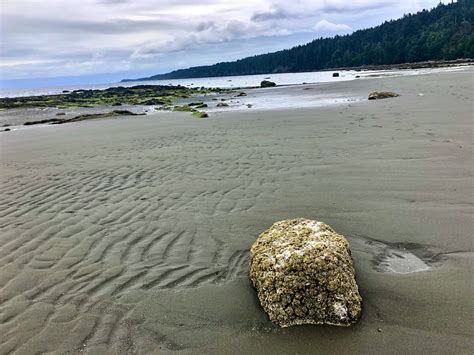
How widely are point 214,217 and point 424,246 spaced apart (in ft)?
12.4

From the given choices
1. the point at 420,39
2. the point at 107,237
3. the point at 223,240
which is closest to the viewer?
the point at 223,240

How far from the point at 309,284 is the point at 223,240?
2.44 meters

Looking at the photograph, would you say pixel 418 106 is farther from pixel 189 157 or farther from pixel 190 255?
pixel 190 255

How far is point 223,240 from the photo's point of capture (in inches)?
250

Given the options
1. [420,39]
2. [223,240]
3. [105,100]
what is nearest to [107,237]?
[223,240]

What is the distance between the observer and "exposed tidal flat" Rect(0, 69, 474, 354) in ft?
13.5

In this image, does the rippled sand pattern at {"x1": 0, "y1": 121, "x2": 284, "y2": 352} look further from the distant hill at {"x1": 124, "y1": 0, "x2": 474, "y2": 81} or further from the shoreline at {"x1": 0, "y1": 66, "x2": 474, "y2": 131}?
the distant hill at {"x1": 124, "y1": 0, "x2": 474, "y2": 81}

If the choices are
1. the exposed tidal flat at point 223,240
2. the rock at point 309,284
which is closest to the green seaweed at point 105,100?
the exposed tidal flat at point 223,240

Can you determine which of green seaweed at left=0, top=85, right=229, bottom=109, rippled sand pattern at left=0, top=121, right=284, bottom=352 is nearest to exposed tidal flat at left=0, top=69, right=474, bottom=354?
rippled sand pattern at left=0, top=121, right=284, bottom=352

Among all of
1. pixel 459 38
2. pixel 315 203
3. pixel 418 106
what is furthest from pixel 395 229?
pixel 459 38

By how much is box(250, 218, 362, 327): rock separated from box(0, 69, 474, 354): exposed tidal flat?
156 millimetres

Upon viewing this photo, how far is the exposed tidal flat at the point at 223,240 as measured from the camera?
413 centimetres

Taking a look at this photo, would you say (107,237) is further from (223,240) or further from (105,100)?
(105,100)

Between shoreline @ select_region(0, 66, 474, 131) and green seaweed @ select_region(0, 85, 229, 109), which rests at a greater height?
green seaweed @ select_region(0, 85, 229, 109)
